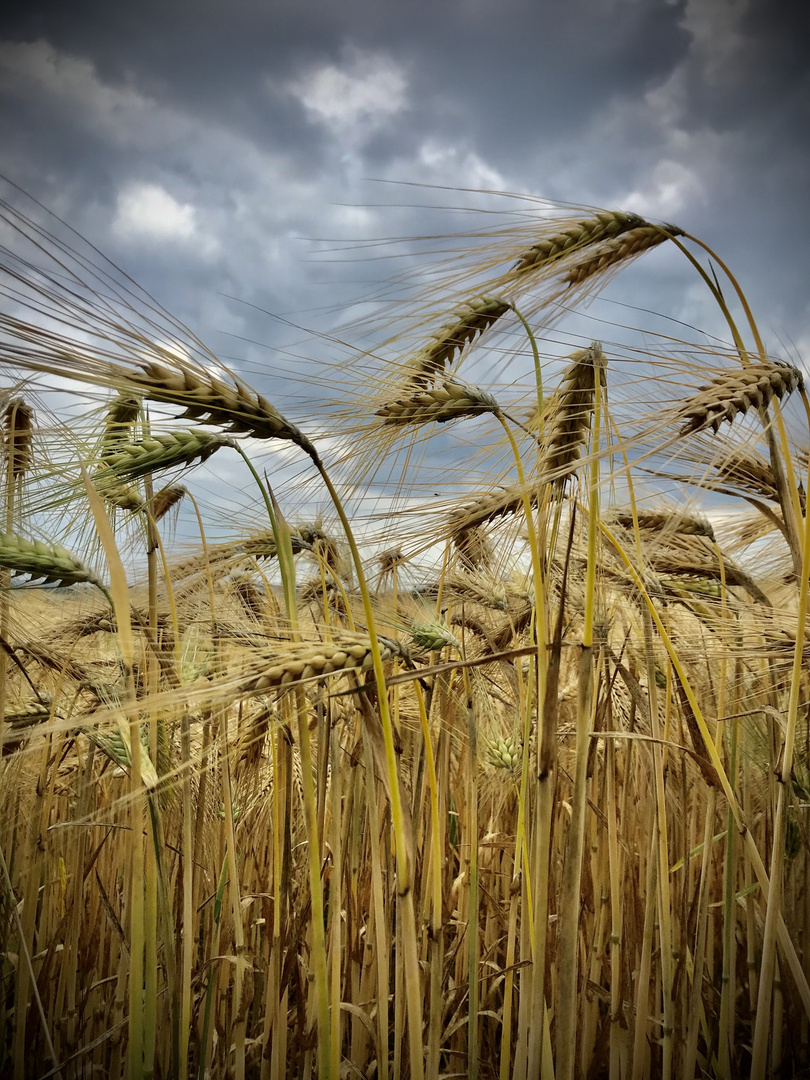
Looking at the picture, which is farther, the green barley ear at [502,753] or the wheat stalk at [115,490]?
the green barley ear at [502,753]

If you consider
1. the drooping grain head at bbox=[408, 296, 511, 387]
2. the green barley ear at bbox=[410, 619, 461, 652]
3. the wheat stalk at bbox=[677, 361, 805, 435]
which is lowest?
the green barley ear at bbox=[410, 619, 461, 652]

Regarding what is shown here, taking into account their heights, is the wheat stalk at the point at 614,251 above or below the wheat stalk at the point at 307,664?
above

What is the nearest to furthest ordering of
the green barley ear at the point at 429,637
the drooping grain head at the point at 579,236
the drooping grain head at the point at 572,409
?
the drooping grain head at the point at 572,409
the drooping grain head at the point at 579,236
the green barley ear at the point at 429,637

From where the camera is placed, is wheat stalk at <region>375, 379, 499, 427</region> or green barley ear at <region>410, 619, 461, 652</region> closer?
wheat stalk at <region>375, 379, 499, 427</region>

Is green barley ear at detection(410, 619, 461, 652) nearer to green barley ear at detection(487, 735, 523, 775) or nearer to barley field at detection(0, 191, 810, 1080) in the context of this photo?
barley field at detection(0, 191, 810, 1080)

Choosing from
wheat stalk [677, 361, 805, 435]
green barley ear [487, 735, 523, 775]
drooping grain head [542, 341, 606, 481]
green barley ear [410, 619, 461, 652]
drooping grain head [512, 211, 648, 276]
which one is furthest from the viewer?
green barley ear [487, 735, 523, 775]

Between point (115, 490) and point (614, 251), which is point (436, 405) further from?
point (115, 490)

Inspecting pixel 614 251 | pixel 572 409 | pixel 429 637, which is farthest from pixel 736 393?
pixel 429 637

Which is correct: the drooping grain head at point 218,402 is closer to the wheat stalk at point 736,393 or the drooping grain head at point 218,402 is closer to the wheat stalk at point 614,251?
the wheat stalk at point 736,393

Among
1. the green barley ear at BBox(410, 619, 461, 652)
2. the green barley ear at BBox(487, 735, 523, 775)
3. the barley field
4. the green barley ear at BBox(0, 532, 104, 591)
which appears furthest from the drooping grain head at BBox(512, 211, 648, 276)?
the green barley ear at BBox(487, 735, 523, 775)

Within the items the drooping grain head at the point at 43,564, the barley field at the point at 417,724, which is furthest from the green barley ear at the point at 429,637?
the drooping grain head at the point at 43,564

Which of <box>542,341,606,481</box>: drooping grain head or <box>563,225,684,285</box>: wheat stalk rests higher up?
<box>563,225,684,285</box>: wheat stalk

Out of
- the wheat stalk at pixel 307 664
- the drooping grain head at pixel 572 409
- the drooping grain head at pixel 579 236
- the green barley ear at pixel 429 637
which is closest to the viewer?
the wheat stalk at pixel 307 664

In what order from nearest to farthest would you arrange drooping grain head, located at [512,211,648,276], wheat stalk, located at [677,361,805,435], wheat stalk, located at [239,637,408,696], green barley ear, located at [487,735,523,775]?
wheat stalk, located at [239,637,408,696]
wheat stalk, located at [677,361,805,435]
drooping grain head, located at [512,211,648,276]
green barley ear, located at [487,735,523,775]
